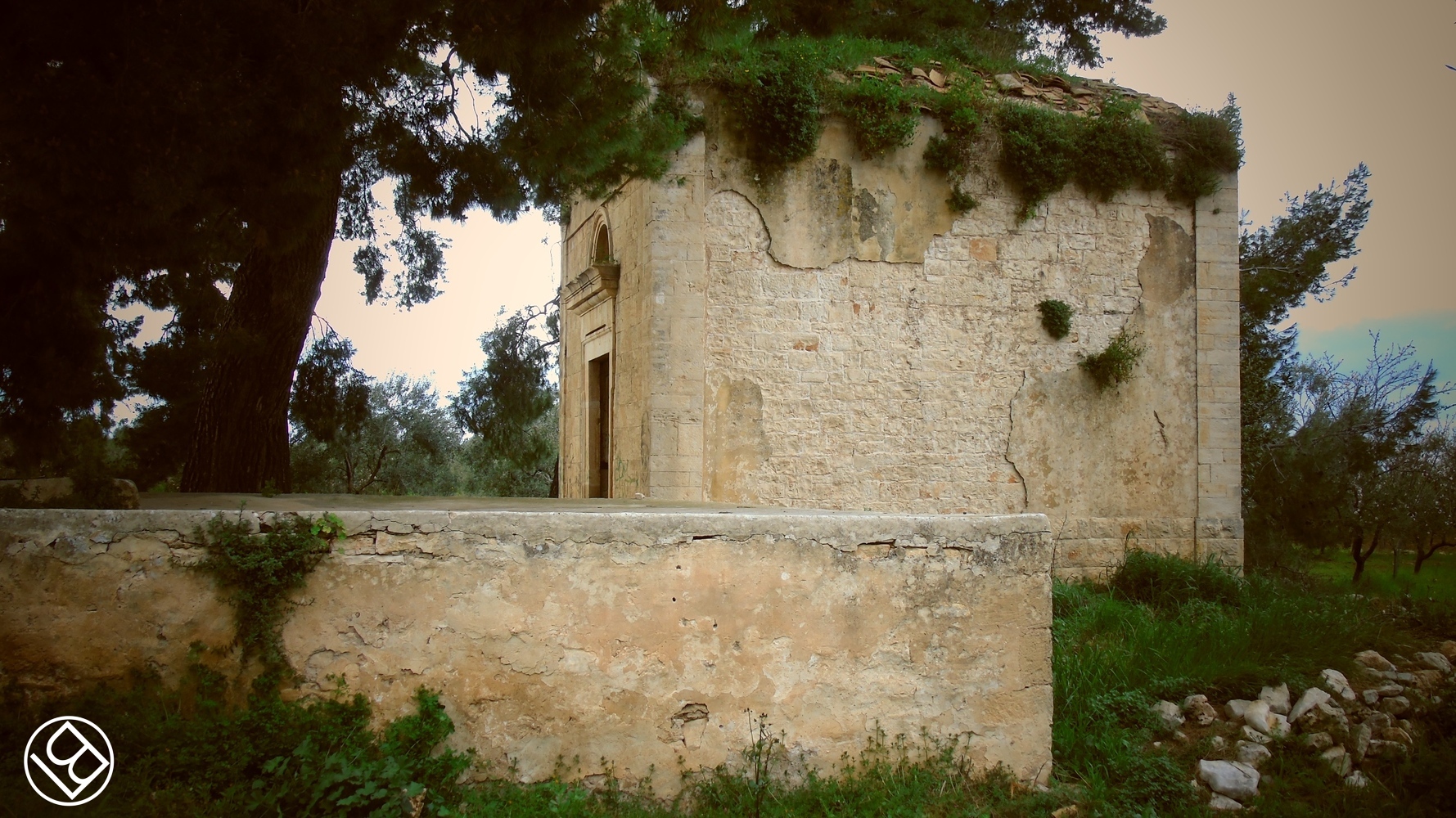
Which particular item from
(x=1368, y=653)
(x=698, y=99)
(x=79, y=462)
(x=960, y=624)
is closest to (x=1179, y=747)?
(x=960, y=624)

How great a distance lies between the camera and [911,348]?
28.1 feet

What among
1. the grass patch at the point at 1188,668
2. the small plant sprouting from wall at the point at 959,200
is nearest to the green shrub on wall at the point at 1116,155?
the small plant sprouting from wall at the point at 959,200

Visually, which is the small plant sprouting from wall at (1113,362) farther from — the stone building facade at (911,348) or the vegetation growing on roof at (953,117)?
the vegetation growing on roof at (953,117)

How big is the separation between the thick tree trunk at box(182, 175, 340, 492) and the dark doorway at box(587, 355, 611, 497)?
3.48 meters

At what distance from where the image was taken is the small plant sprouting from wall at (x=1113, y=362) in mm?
8969

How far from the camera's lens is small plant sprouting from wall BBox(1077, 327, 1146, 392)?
8969 millimetres

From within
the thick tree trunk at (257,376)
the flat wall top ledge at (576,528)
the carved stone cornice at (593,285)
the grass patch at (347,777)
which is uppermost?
the carved stone cornice at (593,285)

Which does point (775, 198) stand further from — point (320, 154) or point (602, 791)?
point (602, 791)

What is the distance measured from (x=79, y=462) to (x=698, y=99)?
5967 mm

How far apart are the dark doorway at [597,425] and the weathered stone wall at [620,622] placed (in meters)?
6.05

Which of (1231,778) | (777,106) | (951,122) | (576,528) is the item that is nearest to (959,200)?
(951,122)

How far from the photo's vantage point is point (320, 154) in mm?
4559

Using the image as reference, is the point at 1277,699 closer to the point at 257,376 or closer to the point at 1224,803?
the point at 1224,803

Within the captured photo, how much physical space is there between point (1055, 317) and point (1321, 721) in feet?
15.6
